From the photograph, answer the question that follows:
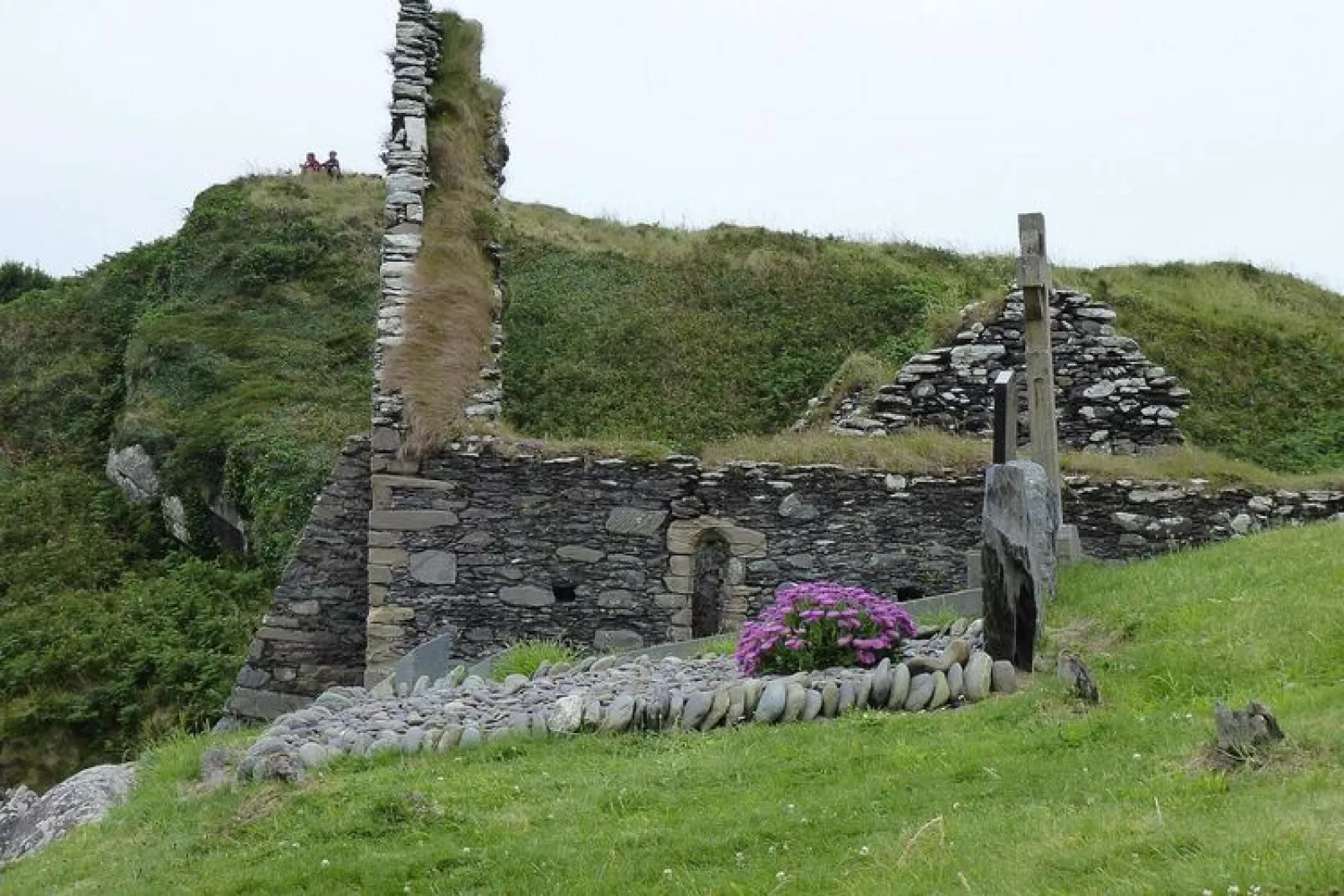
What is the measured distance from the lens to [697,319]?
25109mm

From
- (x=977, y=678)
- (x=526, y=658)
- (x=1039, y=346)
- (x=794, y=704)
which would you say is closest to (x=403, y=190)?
(x=526, y=658)

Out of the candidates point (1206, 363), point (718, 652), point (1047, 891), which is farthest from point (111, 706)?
point (1206, 363)

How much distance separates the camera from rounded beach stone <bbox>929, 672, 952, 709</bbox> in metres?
9.07

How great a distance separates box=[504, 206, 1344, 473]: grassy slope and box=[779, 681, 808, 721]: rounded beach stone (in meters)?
11.2

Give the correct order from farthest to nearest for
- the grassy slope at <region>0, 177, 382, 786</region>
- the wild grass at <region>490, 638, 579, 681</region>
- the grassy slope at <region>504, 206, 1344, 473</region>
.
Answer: the grassy slope at <region>504, 206, 1344, 473</region>, the grassy slope at <region>0, 177, 382, 786</region>, the wild grass at <region>490, 638, 579, 681</region>

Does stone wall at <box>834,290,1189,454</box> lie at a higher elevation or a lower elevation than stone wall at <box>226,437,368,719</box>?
higher

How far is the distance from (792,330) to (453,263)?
31.6ft

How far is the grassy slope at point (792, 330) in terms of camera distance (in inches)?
846

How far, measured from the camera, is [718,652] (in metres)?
12.1

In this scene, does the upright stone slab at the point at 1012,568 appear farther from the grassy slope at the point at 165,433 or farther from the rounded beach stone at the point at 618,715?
the grassy slope at the point at 165,433

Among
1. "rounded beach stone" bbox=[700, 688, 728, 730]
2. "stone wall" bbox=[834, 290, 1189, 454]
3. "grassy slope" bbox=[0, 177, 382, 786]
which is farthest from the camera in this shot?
"stone wall" bbox=[834, 290, 1189, 454]

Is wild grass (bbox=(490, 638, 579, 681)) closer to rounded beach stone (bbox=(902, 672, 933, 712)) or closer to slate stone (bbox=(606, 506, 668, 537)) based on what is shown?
slate stone (bbox=(606, 506, 668, 537))

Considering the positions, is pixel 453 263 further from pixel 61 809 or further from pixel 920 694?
pixel 920 694

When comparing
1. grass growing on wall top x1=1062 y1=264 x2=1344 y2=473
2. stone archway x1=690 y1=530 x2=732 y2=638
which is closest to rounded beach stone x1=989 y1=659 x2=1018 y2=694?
stone archway x1=690 y1=530 x2=732 y2=638
